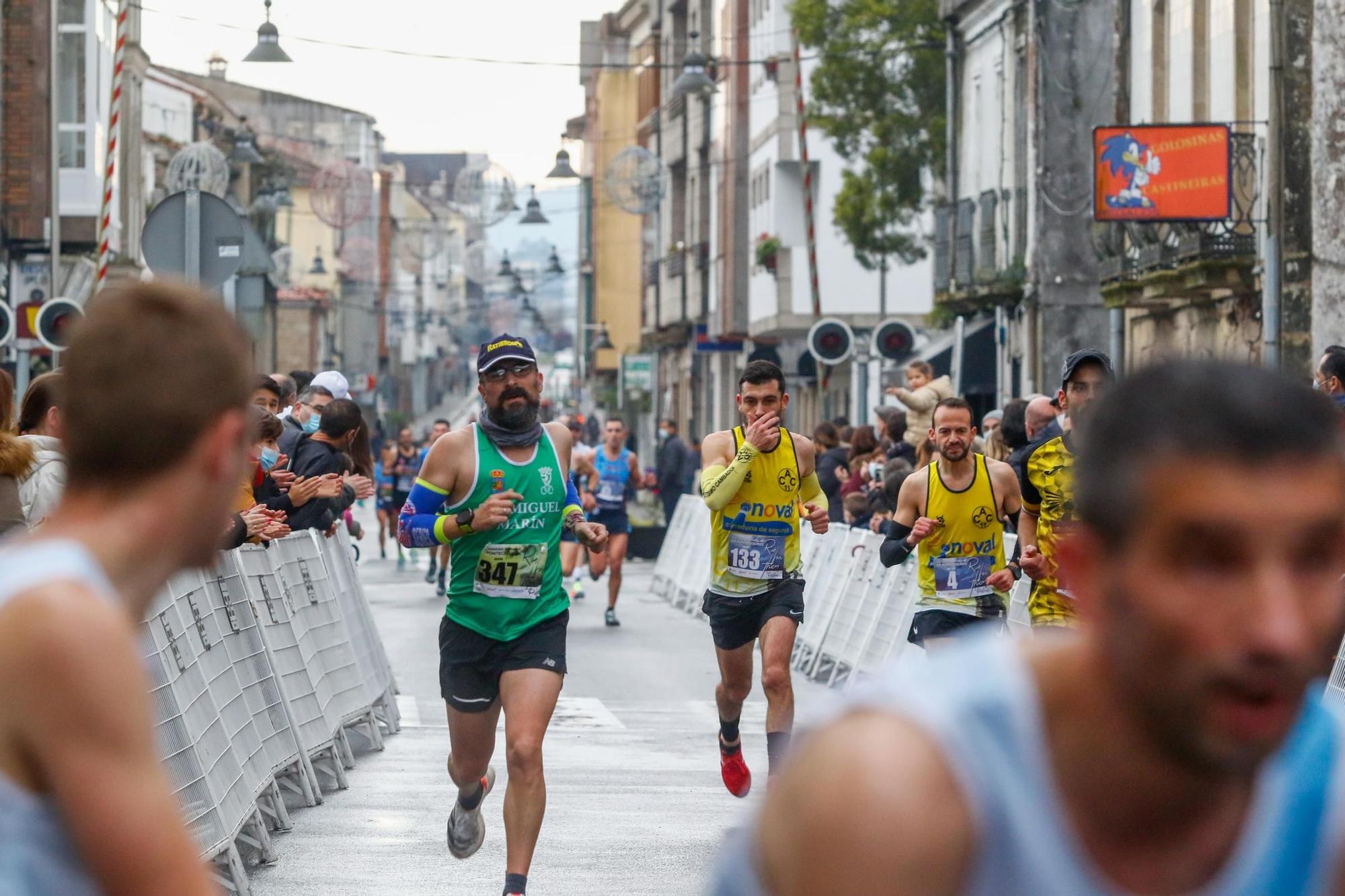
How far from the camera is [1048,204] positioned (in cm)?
2930

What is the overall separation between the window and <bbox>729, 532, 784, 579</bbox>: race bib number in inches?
1188

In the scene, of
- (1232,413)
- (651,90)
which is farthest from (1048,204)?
(651,90)

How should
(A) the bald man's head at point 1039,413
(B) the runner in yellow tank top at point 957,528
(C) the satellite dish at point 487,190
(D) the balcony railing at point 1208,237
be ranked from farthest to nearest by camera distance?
(C) the satellite dish at point 487,190, (D) the balcony railing at point 1208,237, (A) the bald man's head at point 1039,413, (B) the runner in yellow tank top at point 957,528

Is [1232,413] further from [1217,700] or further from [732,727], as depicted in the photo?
[732,727]

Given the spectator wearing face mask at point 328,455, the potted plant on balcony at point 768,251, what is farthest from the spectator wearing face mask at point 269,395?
the potted plant on balcony at point 768,251

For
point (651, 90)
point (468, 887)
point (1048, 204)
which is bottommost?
point (468, 887)

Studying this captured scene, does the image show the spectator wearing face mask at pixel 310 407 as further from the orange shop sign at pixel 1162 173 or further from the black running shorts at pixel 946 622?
the orange shop sign at pixel 1162 173

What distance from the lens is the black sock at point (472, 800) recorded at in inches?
322

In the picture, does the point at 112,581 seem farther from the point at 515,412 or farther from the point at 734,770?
the point at 734,770

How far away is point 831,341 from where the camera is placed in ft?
78.2

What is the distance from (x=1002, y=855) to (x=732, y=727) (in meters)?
8.48

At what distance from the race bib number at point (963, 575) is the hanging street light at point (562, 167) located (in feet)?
125

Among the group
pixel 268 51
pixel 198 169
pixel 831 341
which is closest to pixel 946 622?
pixel 831 341

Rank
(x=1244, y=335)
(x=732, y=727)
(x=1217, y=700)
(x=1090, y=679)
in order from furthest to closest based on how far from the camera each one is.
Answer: (x=1244, y=335), (x=732, y=727), (x=1090, y=679), (x=1217, y=700)
